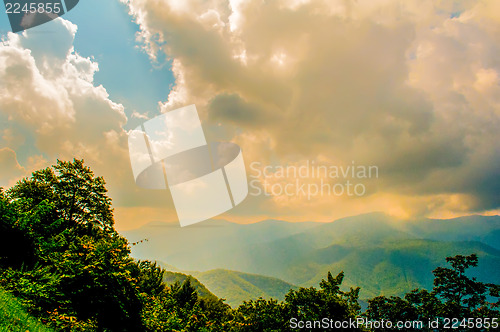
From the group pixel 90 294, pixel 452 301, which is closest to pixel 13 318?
pixel 90 294

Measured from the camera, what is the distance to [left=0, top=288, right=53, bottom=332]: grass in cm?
639

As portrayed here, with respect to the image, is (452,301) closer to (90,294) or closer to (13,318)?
(90,294)

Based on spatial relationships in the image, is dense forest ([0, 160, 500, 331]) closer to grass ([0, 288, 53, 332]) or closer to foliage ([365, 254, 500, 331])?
grass ([0, 288, 53, 332])

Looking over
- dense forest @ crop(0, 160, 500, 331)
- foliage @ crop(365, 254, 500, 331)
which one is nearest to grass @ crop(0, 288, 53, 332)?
dense forest @ crop(0, 160, 500, 331)

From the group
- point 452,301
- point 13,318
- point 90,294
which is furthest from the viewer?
point 452,301

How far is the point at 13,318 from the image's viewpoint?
6859 mm

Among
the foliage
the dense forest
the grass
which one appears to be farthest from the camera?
the foliage

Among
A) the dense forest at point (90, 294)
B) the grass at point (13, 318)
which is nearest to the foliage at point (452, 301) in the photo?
the dense forest at point (90, 294)

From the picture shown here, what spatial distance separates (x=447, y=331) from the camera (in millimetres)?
26875

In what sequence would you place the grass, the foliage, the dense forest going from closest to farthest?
the grass, the dense forest, the foliage

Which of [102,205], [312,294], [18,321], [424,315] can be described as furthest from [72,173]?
[424,315]

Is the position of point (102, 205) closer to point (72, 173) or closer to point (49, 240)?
point (72, 173)

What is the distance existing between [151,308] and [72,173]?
92.6ft

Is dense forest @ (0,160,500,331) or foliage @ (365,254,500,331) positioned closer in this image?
dense forest @ (0,160,500,331)
